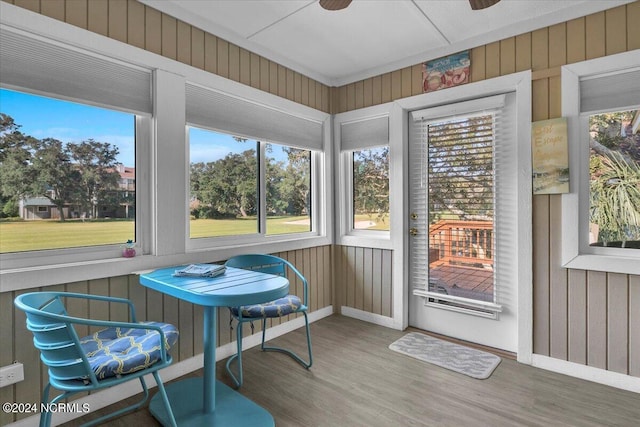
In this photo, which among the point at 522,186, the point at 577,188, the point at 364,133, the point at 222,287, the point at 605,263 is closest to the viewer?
the point at 222,287

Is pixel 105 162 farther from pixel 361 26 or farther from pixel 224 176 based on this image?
pixel 361 26

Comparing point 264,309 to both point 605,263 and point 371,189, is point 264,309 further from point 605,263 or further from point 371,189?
point 605,263

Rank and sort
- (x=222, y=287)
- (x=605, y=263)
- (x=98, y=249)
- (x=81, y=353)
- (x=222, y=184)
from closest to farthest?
(x=81, y=353), (x=222, y=287), (x=98, y=249), (x=605, y=263), (x=222, y=184)

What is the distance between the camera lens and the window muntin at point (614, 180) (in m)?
2.25

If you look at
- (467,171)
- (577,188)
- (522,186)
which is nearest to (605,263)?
(577,188)

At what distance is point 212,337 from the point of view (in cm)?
186

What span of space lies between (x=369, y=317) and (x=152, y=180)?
243 cm

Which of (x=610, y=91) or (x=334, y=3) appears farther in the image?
(x=610, y=91)

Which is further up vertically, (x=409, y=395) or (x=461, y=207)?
(x=461, y=207)

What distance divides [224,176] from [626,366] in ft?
10.5

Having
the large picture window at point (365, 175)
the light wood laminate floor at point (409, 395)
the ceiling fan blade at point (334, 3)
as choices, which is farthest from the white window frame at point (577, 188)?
the ceiling fan blade at point (334, 3)

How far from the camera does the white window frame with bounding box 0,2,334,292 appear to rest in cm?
180

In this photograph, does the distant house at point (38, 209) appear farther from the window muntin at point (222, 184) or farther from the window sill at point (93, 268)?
the window muntin at point (222, 184)

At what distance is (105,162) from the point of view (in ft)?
7.12
